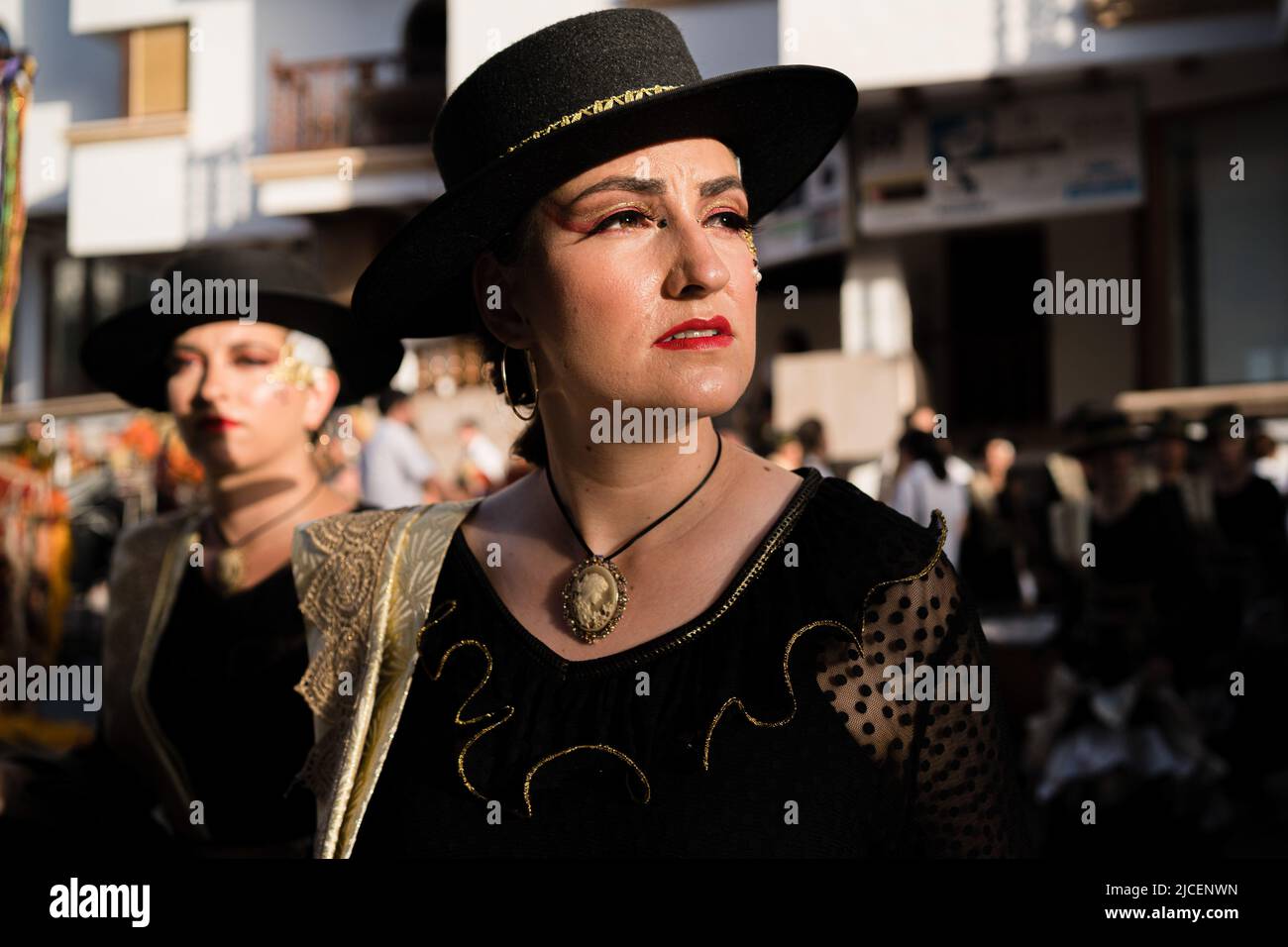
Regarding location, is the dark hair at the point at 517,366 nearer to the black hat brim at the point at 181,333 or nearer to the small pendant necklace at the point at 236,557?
the black hat brim at the point at 181,333

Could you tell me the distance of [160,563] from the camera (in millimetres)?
3215

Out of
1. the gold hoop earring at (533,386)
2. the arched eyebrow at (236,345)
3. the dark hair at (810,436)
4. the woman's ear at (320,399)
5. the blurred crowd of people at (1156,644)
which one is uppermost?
the dark hair at (810,436)

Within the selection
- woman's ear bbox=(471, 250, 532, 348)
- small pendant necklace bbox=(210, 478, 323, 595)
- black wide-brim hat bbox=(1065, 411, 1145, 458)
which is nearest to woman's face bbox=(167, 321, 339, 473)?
small pendant necklace bbox=(210, 478, 323, 595)

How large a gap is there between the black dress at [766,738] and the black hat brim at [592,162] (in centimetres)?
60

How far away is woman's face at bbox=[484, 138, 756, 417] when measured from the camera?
1.87m

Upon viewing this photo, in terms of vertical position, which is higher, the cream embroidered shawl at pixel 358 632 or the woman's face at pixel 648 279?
the woman's face at pixel 648 279

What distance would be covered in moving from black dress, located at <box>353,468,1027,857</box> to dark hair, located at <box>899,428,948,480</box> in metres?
6.01

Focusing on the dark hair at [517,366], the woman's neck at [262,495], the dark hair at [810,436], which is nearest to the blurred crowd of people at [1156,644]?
the dark hair at [810,436]

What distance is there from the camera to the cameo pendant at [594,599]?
198cm

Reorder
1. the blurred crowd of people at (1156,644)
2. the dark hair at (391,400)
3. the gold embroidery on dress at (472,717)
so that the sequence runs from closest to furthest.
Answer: the gold embroidery on dress at (472,717), the blurred crowd of people at (1156,644), the dark hair at (391,400)

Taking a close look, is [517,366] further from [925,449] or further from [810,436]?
[810,436]

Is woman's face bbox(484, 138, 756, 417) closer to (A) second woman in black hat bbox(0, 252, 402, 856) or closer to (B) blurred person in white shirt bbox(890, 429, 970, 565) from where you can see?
(A) second woman in black hat bbox(0, 252, 402, 856)
